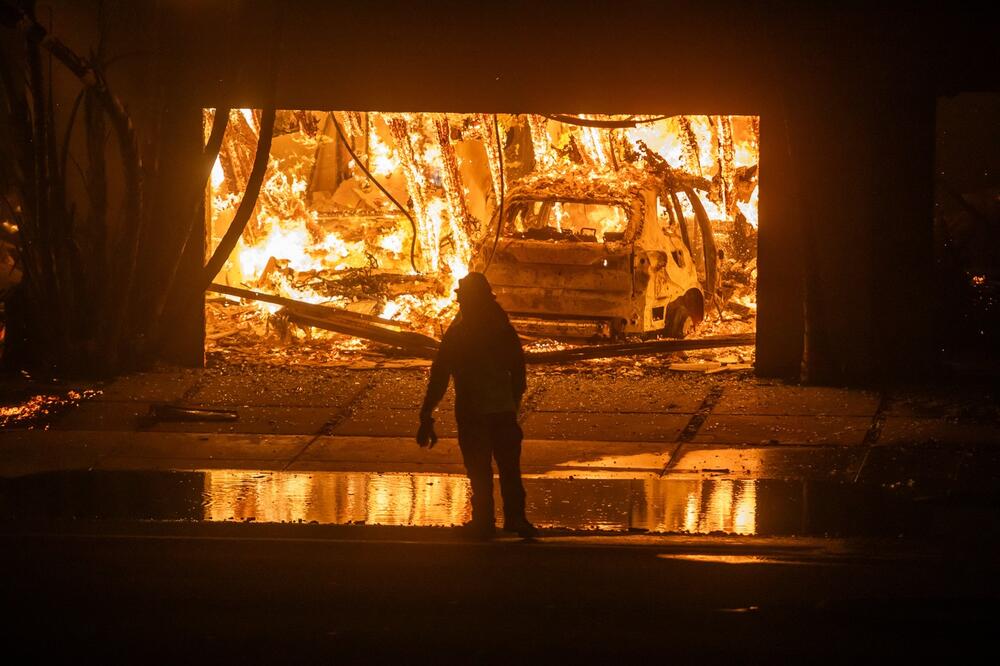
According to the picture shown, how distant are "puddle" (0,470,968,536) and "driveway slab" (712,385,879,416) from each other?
215 centimetres

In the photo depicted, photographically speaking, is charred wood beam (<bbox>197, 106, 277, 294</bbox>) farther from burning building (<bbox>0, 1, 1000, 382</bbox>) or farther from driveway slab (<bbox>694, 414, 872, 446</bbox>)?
driveway slab (<bbox>694, 414, 872, 446</bbox>)

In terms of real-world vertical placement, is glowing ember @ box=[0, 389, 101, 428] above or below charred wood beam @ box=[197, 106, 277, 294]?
below

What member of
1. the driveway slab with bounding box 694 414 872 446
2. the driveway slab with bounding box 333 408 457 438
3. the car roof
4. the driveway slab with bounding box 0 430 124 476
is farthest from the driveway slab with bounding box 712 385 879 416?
the driveway slab with bounding box 0 430 124 476

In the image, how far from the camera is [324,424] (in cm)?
1121

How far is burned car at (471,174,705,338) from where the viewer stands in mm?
14648

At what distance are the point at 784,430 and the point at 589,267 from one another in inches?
173

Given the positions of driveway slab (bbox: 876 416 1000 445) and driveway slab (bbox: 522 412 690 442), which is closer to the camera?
driveway slab (bbox: 876 416 1000 445)

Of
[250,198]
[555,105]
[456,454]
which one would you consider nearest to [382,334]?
[250,198]

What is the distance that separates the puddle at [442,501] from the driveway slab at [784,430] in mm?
1151

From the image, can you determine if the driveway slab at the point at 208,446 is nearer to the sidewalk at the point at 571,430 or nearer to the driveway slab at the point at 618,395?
the sidewalk at the point at 571,430

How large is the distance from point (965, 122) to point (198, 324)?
42.5ft

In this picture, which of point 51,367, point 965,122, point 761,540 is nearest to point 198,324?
point 51,367

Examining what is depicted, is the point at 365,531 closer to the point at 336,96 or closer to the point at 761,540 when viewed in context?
the point at 761,540

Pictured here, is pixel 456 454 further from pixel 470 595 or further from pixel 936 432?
pixel 936 432
